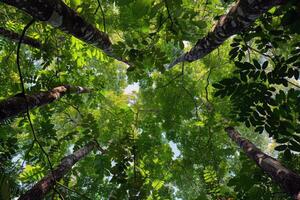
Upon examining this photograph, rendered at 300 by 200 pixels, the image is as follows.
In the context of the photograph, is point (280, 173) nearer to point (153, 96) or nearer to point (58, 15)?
point (58, 15)

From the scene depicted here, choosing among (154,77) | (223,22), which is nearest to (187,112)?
→ (154,77)

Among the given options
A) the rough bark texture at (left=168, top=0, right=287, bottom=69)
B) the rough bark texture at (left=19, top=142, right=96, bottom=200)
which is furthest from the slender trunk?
the rough bark texture at (left=19, top=142, right=96, bottom=200)

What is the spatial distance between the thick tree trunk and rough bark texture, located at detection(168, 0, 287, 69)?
2.25 meters

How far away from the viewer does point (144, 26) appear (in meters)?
3.65

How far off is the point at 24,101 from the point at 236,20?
9.38 ft

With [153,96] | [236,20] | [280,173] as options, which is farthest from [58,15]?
[153,96]

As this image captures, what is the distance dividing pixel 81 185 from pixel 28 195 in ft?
16.9

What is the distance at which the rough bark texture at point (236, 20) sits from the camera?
2.96 metres

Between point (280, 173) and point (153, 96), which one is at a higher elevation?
point (153, 96)

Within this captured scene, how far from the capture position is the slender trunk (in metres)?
2.74

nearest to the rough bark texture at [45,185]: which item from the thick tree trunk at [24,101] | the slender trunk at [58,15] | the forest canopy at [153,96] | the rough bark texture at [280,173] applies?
the forest canopy at [153,96]

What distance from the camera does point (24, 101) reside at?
4.13m

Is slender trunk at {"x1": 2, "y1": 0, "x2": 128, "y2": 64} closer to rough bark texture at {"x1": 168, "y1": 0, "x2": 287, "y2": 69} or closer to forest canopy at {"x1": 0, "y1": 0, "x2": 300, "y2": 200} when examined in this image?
forest canopy at {"x1": 0, "y1": 0, "x2": 300, "y2": 200}

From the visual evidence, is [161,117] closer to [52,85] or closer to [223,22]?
[52,85]
